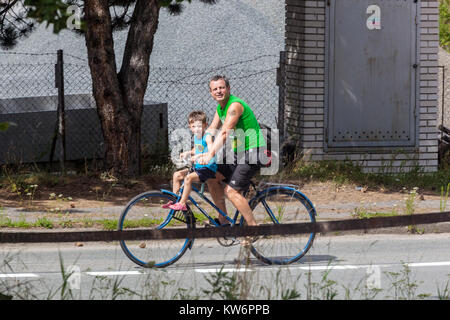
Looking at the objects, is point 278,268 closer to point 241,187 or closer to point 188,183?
point 241,187

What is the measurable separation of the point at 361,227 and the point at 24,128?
12.2 meters

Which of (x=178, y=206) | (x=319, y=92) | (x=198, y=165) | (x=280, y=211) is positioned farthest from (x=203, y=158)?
(x=319, y=92)

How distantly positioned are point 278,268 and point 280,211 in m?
0.86

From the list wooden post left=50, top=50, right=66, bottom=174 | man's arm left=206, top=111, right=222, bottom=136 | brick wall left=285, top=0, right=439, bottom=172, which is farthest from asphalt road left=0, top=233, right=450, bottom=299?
brick wall left=285, top=0, right=439, bottom=172

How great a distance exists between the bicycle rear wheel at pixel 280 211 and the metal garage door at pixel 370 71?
5.92 meters

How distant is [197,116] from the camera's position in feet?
24.3

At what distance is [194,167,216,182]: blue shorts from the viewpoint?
736 cm

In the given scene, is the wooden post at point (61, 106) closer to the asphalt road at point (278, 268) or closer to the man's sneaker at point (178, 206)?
the asphalt road at point (278, 268)

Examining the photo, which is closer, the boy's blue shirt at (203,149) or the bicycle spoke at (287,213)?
the boy's blue shirt at (203,149)

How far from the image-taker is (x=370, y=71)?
1388 centimetres

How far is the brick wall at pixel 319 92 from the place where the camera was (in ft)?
45.2

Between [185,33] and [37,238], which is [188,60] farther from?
[37,238]

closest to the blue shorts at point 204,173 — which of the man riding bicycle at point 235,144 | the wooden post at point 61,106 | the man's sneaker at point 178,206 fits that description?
the man riding bicycle at point 235,144
